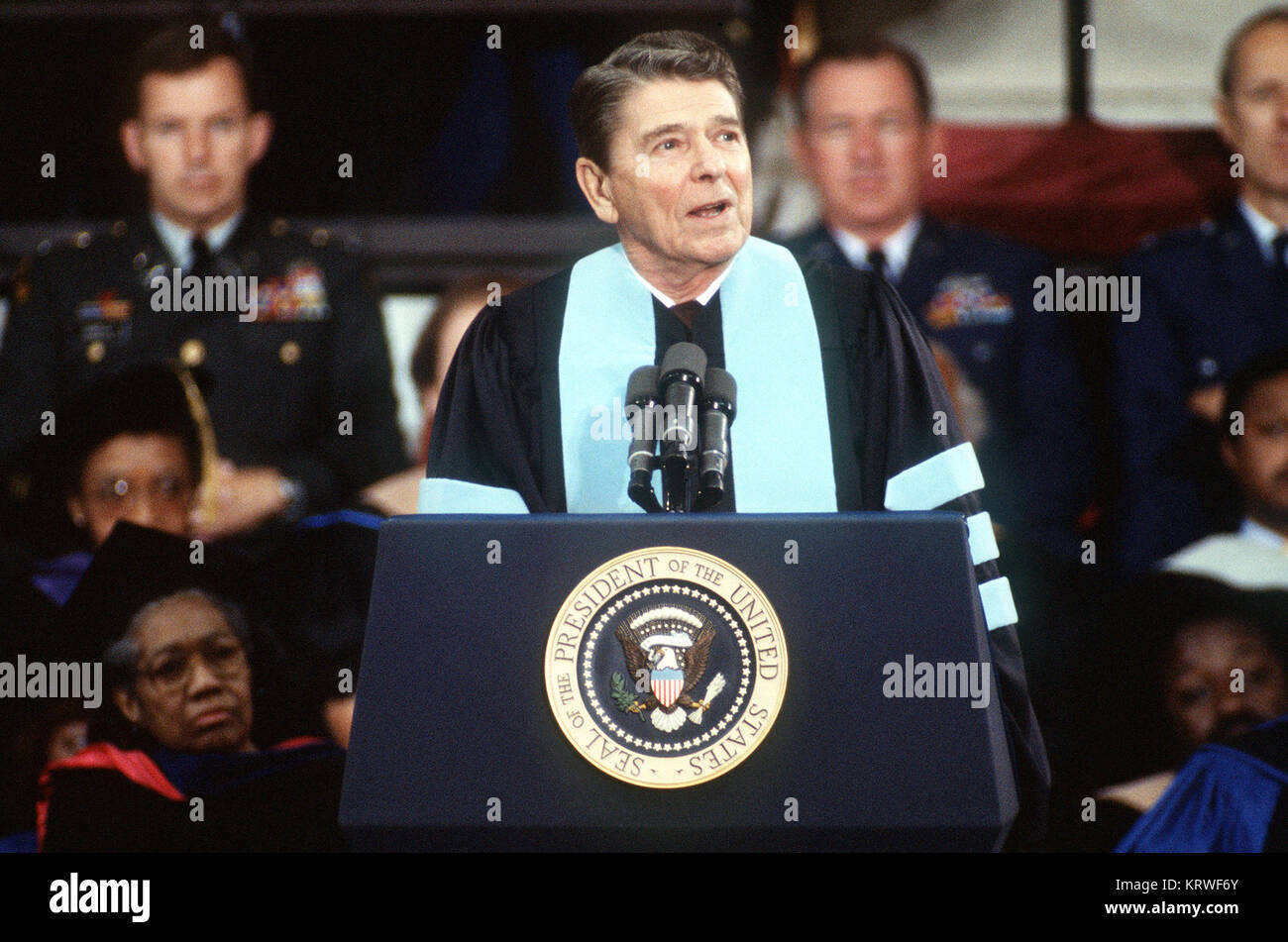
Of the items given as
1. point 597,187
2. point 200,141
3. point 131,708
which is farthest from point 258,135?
point 597,187

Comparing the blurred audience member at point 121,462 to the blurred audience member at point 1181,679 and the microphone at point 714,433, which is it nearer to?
the microphone at point 714,433

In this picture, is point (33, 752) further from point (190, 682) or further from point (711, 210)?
point (711, 210)

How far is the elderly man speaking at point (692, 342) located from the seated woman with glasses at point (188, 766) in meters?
1.35

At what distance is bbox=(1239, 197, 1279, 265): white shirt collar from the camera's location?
436 cm

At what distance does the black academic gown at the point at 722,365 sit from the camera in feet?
8.71

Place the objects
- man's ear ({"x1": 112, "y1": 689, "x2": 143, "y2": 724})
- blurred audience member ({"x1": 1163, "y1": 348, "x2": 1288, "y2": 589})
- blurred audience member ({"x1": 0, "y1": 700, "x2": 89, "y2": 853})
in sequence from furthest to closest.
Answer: blurred audience member ({"x1": 1163, "y1": 348, "x2": 1288, "y2": 589}), blurred audience member ({"x1": 0, "y1": 700, "x2": 89, "y2": 853}), man's ear ({"x1": 112, "y1": 689, "x2": 143, "y2": 724})

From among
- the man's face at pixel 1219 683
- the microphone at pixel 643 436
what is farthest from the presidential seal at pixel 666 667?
the man's face at pixel 1219 683

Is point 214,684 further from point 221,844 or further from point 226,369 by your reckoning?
point 226,369

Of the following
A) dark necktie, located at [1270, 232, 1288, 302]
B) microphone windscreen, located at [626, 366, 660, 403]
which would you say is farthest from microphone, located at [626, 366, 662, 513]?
dark necktie, located at [1270, 232, 1288, 302]

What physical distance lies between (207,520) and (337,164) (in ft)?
3.68

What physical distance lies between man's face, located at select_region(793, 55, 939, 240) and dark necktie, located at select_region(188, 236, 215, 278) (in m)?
1.80

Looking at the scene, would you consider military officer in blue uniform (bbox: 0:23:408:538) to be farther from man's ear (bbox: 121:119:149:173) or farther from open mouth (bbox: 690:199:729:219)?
open mouth (bbox: 690:199:729:219)

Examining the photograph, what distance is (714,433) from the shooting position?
2.18 meters

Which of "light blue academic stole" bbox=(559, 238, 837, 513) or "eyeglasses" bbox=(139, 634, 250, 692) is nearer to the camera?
"light blue academic stole" bbox=(559, 238, 837, 513)
